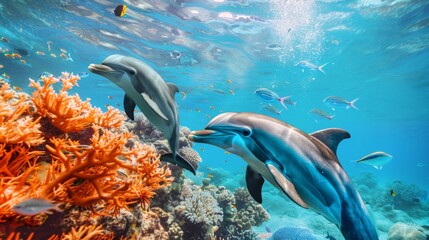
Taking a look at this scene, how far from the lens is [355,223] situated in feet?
5.72

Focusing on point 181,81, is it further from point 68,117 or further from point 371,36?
point 68,117

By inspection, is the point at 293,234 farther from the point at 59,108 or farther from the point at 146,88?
the point at 59,108

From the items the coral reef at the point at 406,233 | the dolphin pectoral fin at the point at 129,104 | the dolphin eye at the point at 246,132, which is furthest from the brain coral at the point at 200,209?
the coral reef at the point at 406,233

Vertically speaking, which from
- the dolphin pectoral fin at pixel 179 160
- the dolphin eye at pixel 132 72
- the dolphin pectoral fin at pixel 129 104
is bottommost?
the dolphin pectoral fin at pixel 179 160

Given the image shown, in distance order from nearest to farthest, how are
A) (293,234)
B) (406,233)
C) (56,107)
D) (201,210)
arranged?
1. (56,107)
2. (201,210)
3. (293,234)
4. (406,233)

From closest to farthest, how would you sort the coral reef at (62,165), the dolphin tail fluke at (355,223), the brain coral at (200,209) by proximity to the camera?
the dolphin tail fluke at (355,223) → the coral reef at (62,165) → the brain coral at (200,209)

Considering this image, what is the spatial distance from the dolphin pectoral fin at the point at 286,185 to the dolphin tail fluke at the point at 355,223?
35 cm

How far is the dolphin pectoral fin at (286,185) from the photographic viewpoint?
1628mm

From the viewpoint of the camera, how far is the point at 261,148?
188cm

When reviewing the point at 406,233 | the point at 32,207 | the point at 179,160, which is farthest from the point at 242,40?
the point at 32,207

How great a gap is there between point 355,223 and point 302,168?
59 cm

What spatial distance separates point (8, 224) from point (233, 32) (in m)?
18.1

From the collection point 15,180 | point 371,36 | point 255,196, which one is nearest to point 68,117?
point 15,180

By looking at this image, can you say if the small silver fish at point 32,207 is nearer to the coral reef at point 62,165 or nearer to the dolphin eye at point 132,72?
the coral reef at point 62,165
